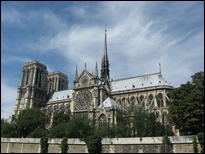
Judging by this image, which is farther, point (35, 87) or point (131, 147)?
point (35, 87)

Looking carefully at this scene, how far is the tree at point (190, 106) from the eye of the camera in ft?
94.6

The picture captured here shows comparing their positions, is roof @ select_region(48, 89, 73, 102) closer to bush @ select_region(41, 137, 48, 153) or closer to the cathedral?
the cathedral

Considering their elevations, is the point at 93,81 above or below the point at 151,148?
above

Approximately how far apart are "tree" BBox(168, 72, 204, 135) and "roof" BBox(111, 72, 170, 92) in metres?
25.3

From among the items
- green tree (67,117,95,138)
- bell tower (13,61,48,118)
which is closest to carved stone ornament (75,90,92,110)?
bell tower (13,61,48,118)

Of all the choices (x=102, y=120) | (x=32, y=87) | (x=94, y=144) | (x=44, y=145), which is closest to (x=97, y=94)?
(x=102, y=120)

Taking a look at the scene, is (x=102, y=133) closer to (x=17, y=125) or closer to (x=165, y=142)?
(x=165, y=142)

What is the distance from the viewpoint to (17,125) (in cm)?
4556

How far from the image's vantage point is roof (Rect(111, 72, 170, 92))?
58562mm

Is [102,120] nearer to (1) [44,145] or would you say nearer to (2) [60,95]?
(1) [44,145]

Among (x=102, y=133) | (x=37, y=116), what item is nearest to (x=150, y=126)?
(x=102, y=133)

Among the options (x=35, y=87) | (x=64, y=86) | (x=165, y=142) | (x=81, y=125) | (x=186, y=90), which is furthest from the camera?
(x=64, y=86)

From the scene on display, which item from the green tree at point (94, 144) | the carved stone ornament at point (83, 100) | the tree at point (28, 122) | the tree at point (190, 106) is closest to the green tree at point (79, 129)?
the green tree at point (94, 144)

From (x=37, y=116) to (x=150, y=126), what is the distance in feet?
71.7
